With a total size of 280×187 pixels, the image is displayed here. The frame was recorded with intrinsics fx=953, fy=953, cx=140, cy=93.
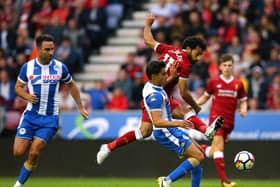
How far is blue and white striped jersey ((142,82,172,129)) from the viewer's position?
41.8ft

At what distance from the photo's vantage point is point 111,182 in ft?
56.9

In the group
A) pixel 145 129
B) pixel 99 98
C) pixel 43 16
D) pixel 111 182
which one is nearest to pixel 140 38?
pixel 43 16

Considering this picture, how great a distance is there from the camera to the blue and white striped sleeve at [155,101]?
12.7m

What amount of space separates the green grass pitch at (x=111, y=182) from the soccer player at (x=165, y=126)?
3.30 metres

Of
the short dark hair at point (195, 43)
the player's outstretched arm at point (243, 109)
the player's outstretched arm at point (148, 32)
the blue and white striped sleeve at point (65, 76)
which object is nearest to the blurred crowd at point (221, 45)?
the player's outstretched arm at point (243, 109)

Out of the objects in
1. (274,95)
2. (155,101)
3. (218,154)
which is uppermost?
(155,101)

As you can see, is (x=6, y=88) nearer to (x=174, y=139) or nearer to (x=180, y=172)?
(x=174, y=139)

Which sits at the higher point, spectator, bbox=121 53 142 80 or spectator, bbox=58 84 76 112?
Result: spectator, bbox=121 53 142 80

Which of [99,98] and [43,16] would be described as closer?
[99,98]

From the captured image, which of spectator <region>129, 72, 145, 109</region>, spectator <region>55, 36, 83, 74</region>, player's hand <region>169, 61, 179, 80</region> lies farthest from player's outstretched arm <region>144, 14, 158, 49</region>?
spectator <region>55, 36, 83, 74</region>

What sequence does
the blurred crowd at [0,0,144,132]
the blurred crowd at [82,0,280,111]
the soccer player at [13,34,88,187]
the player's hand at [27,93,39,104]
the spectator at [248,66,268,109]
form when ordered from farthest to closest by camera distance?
the blurred crowd at [0,0,144,132] → the blurred crowd at [82,0,280,111] → the spectator at [248,66,268,109] → the soccer player at [13,34,88,187] → the player's hand at [27,93,39,104]

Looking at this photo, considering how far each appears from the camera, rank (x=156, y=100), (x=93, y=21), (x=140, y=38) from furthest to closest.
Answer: (x=140, y=38), (x=93, y=21), (x=156, y=100)

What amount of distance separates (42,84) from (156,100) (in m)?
1.94

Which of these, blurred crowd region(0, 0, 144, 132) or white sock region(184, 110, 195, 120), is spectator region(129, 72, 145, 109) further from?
white sock region(184, 110, 195, 120)
